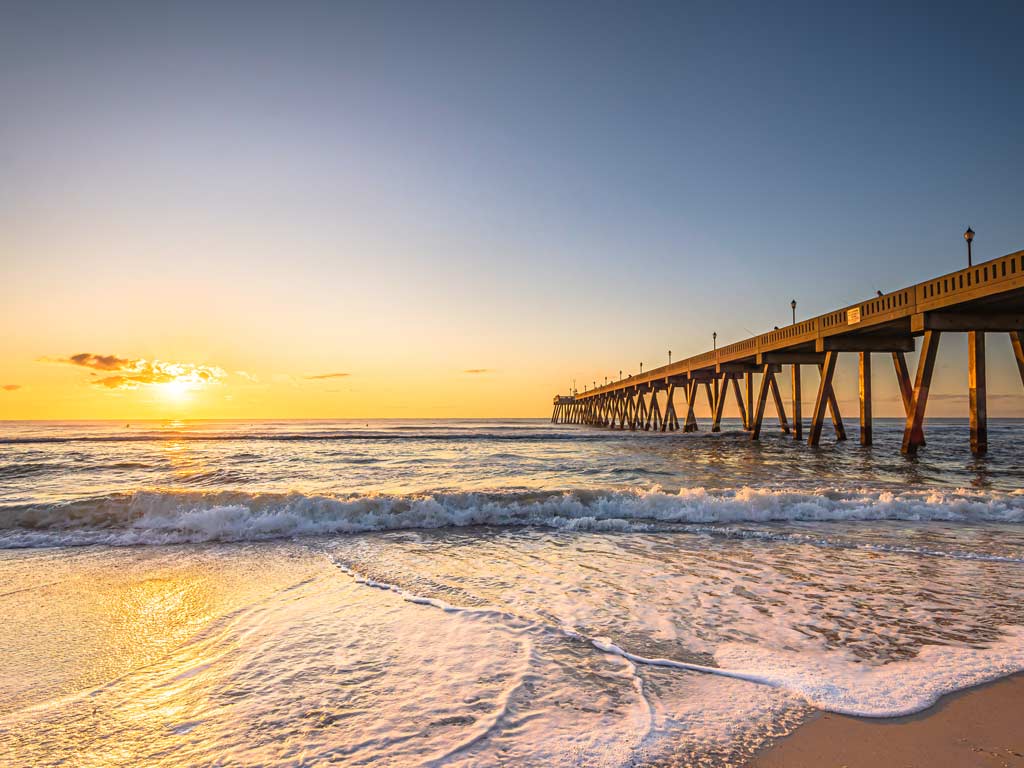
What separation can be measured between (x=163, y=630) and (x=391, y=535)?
14.0 ft

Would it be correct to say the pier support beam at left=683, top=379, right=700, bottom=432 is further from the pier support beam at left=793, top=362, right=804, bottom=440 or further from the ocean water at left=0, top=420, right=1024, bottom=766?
the ocean water at left=0, top=420, right=1024, bottom=766

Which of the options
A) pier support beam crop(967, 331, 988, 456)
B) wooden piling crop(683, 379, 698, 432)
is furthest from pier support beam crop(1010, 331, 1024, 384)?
wooden piling crop(683, 379, 698, 432)

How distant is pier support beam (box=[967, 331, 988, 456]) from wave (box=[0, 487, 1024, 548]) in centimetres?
1045

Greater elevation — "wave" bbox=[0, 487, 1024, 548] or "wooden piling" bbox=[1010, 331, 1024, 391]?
"wooden piling" bbox=[1010, 331, 1024, 391]

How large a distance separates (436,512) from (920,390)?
18.8 m

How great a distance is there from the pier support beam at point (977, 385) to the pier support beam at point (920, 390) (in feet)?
3.38

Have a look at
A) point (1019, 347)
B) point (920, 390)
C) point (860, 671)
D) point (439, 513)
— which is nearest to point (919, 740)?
point (860, 671)

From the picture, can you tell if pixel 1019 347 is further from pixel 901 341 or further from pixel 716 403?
pixel 716 403

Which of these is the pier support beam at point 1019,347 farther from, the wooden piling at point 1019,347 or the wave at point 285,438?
the wave at point 285,438

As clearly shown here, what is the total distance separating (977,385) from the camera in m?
18.1

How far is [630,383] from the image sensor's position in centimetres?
6028

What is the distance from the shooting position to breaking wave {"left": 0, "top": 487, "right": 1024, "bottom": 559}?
8.41m

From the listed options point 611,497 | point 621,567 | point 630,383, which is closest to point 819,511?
point 611,497

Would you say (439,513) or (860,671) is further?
(439,513)
